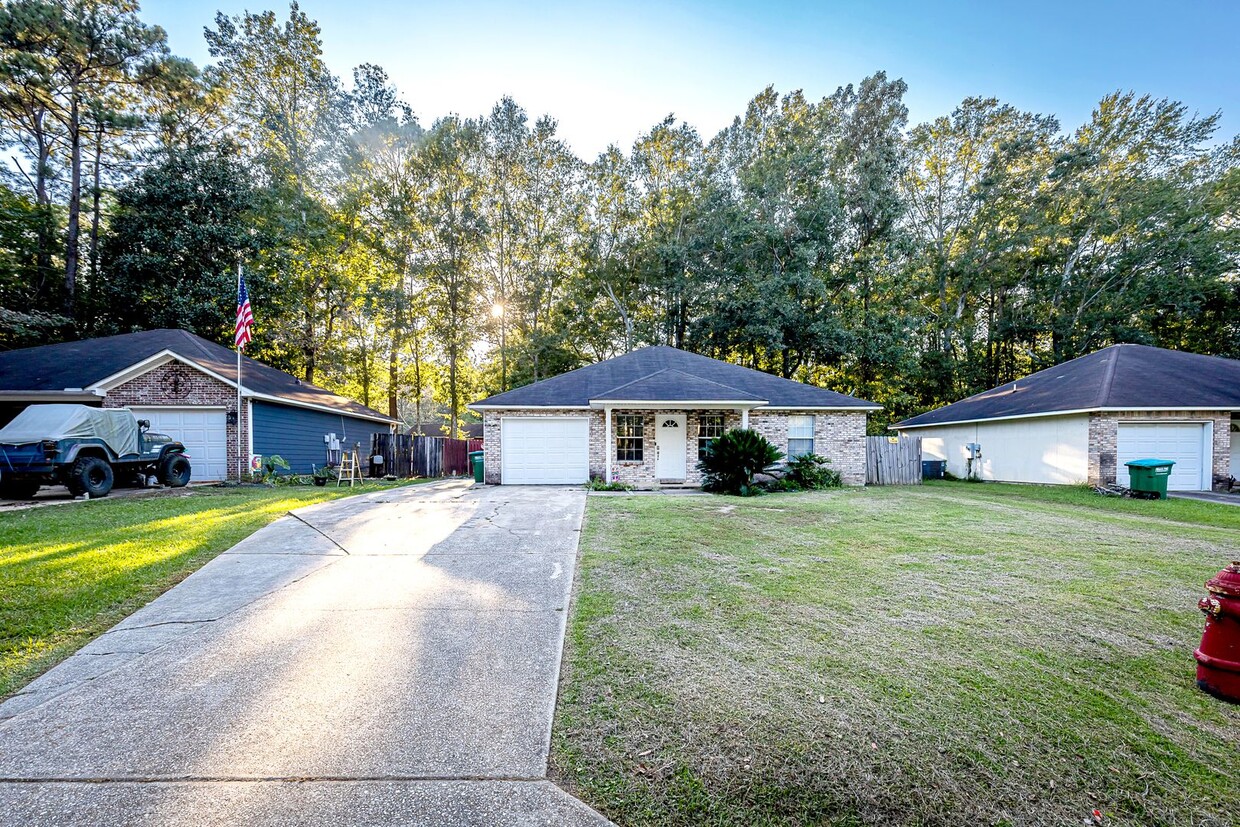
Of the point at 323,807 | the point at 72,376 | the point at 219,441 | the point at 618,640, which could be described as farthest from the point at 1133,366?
the point at 72,376

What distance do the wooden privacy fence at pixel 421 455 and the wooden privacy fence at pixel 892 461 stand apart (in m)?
14.0

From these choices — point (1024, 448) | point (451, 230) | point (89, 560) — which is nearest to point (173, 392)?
point (89, 560)

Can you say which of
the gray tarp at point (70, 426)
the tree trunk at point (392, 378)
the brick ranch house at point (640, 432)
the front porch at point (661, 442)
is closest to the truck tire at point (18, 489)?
the gray tarp at point (70, 426)

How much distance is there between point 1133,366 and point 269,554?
22.5 m

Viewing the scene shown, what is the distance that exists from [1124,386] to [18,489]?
27656 millimetres

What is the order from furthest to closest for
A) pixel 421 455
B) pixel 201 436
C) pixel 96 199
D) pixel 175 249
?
pixel 96 199, pixel 175 249, pixel 421 455, pixel 201 436

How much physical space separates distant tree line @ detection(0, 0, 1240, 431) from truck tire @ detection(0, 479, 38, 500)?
35.0 feet

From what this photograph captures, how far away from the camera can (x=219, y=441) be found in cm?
→ 1359

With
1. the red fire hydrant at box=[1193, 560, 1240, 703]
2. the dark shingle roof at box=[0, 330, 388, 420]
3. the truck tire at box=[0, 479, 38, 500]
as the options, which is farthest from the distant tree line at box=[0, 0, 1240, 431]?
the red fire hydrant at box=[1193, 560, 1240, 703]

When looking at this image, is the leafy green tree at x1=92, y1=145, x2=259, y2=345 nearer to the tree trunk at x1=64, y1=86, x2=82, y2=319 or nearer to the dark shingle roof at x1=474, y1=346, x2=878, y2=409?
the tree trunk at x1=64, y1=86, x2=82, y2=319

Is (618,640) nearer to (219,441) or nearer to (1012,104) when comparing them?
(219,441)

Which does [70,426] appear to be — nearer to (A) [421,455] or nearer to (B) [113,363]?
(B) [113,363]

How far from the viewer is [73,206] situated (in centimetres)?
1897

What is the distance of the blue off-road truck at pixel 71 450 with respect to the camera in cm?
941
